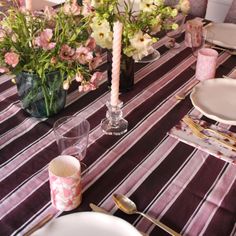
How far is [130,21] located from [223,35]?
726 millimetres

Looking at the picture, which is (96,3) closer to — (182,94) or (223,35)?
(182,94)

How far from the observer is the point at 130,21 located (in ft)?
3.42

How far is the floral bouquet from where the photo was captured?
0.99 metres

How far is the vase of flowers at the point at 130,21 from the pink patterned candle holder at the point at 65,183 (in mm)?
426

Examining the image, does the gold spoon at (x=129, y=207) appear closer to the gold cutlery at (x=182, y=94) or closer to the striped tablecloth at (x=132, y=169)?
the striped tablecloth at (x=132, y=169)

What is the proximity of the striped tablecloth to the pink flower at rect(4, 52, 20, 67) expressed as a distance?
0.23 meters

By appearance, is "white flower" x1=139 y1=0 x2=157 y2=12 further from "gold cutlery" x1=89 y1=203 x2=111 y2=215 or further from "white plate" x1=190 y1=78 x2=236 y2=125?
"gold cutlery" x1=89 y1=203 x2=111 y2=215

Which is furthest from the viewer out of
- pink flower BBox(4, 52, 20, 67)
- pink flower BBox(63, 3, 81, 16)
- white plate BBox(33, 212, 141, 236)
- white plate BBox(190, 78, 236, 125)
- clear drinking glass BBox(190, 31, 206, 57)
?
clear drinking glass BBox(190, 31, 206, 57)

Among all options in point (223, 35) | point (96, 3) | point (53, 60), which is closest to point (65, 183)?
point (53, 60)

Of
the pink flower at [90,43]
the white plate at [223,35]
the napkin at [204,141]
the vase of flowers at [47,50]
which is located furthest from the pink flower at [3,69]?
the white plate at [223,35]

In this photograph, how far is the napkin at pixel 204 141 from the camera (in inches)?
36.2

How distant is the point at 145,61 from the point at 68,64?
1.83 ft

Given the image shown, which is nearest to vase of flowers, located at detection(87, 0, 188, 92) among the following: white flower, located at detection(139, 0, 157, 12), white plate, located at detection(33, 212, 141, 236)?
white flower, located at detection(139, 0, 157, 12)

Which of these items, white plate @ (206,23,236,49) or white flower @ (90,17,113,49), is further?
white plate @ (206,23,236,49)
